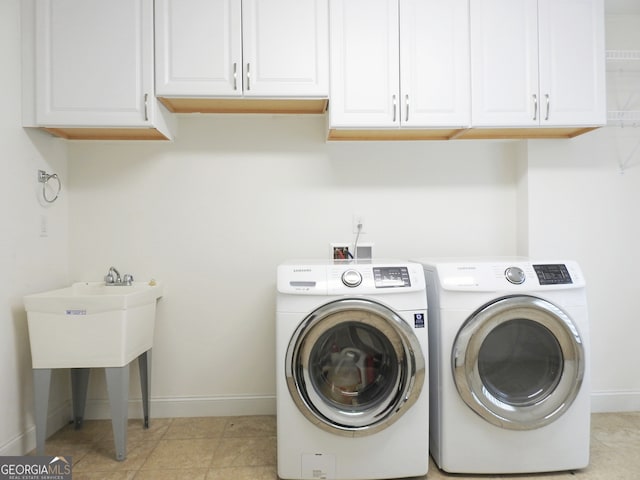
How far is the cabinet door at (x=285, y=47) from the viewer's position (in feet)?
6.72

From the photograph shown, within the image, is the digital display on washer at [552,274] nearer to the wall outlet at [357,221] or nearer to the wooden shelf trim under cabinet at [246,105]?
the wall outlet at [357,221]

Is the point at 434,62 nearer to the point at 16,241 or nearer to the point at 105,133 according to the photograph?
the point at 105,133

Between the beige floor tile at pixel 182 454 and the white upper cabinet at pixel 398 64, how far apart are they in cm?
178

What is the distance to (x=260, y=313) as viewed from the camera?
2484mm

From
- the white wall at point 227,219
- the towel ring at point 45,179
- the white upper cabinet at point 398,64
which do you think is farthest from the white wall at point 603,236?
the towel ring at point 45,179

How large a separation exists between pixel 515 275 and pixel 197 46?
6.19 feet

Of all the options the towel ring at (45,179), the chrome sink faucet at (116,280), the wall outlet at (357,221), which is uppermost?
the towel ring at (45,179)

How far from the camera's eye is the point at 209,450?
206cm

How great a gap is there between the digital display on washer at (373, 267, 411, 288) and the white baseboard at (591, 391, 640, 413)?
65.8 inches

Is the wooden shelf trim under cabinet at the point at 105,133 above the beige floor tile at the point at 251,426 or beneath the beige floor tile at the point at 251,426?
above

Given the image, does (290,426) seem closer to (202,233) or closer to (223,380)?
(223,380)

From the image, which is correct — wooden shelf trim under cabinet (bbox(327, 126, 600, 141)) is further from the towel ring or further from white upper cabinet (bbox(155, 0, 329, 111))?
the towel ring

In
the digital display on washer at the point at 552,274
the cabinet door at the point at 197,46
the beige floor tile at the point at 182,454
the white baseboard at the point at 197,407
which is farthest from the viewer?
the white baseboard at the point at 197,407

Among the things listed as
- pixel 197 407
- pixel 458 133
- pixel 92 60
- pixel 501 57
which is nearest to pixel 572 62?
pixel 501 57
